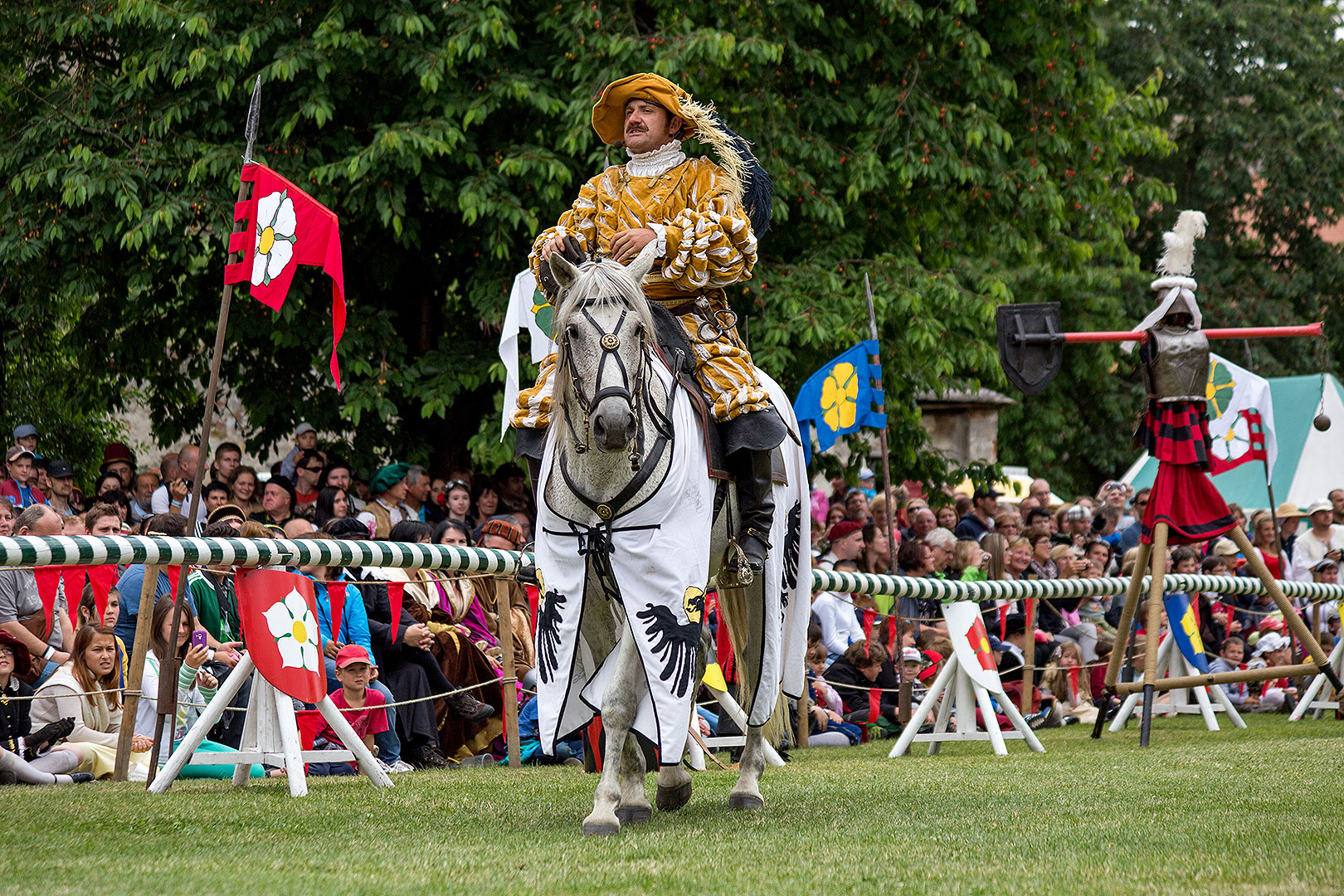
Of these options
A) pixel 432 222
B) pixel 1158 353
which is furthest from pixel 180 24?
pixel 1158 353

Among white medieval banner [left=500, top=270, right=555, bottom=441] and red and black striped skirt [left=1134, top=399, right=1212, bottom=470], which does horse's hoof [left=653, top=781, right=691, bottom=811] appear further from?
white medieval banner [left=500, top=270, right=555, bottom=441]

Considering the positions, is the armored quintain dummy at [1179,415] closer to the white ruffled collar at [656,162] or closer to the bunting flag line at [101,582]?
the white ruffled collar at [656,162]

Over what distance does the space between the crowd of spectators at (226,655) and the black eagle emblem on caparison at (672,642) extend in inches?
97.0

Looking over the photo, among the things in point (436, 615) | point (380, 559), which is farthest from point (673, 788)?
point (436, 615)

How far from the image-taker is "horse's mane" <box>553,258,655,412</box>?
18.9ft

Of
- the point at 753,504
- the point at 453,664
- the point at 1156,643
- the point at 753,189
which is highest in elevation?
the point at 753,189

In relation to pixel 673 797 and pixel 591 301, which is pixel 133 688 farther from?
pixel 591 301

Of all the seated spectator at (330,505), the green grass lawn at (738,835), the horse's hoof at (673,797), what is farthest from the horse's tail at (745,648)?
the seated spectator at (330,505)

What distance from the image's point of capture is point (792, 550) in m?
7.33

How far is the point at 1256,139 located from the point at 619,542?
27.8m

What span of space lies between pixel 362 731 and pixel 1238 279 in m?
26.3

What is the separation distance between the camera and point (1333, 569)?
1592 cm

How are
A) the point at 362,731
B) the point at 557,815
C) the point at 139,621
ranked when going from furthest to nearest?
the point at 362,731
the point at 139,621
the point at 557,815

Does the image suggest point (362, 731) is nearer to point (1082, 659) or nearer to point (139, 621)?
point (139, 621)
